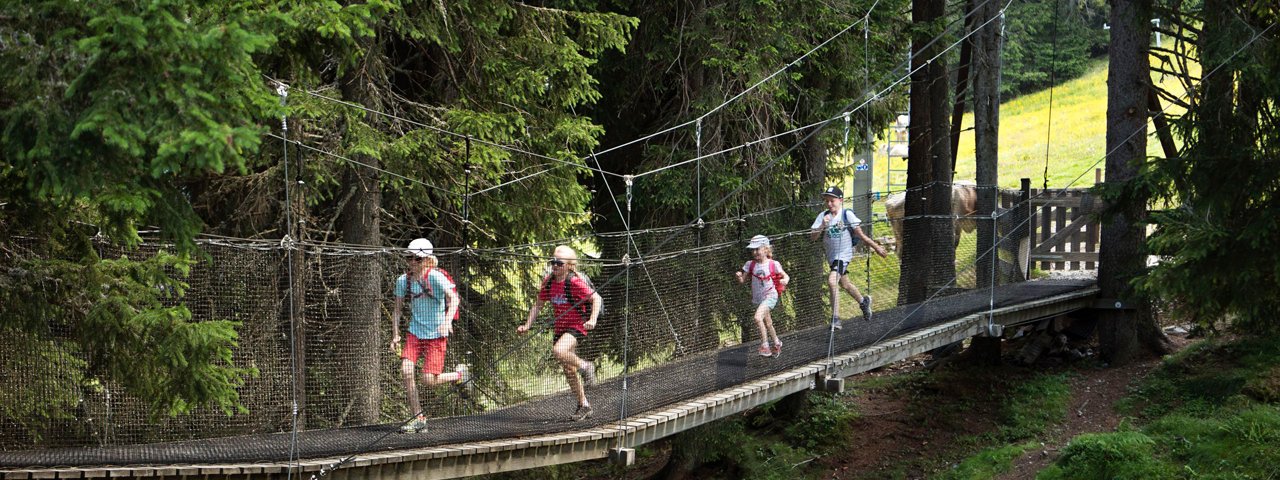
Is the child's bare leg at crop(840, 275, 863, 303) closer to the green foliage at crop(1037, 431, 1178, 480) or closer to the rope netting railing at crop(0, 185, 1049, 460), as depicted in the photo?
the rope netting railing at crop(0, 185, 1049, 460)

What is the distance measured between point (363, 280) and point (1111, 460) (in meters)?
5.24

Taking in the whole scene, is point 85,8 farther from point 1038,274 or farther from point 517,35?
point 1038,274

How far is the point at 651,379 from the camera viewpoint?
26.1 feet

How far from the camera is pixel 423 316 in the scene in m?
6.69

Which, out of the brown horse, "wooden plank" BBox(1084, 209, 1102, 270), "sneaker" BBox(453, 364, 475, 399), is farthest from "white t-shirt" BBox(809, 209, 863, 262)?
"wooden plank" BBox(1084, 209, 1102, 270)

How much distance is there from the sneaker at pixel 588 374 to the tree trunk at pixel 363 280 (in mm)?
1169

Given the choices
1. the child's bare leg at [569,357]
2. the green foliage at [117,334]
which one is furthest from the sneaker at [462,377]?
the green foliage at [117,334]

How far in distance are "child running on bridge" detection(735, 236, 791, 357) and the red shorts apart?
2536mm

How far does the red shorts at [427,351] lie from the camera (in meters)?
6.71

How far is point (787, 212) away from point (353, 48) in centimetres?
506

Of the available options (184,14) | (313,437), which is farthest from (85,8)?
(313,437)

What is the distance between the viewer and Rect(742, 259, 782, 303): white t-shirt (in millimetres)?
8602

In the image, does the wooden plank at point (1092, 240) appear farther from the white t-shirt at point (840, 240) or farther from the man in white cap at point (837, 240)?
the white t-shirt at point (840, 240)

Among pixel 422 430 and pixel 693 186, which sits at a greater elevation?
pixel 693 186
